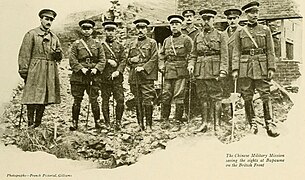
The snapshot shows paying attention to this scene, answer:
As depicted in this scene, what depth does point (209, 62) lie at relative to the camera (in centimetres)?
324

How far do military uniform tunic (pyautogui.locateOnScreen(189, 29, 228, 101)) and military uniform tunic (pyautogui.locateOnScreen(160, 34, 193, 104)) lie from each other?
6cm

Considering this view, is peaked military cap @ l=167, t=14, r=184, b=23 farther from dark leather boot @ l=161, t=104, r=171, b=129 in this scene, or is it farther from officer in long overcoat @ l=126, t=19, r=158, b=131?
dark leather boot @ l=161, t=104, r=171, b=129

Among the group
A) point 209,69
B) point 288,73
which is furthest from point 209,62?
point 288,73

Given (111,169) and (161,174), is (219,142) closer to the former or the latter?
(161,174)

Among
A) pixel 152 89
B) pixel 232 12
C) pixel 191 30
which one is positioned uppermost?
pixel 232 12

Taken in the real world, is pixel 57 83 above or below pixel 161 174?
above

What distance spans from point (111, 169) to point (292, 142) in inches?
47.8

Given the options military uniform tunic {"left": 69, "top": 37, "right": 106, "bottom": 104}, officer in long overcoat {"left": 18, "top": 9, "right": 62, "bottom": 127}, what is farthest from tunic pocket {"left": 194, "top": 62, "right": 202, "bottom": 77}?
officer in long overcoat {"left": 18, "top": 9, "right": 62, "bottom": 127}

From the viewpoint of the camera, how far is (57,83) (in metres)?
3.37

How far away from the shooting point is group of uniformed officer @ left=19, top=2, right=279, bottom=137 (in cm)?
322

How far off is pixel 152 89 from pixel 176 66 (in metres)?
0.23

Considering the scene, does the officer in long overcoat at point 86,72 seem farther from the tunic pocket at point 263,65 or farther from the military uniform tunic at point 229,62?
the tunic pocket at point 263,65

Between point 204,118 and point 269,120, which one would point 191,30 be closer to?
point 204,118

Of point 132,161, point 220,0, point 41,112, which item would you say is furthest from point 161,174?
point 220,0
